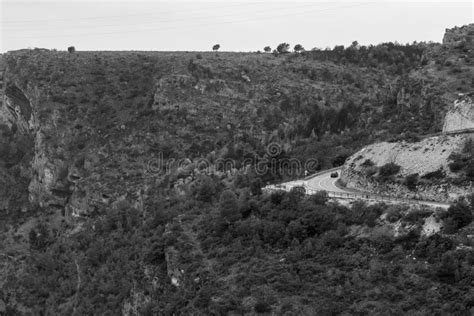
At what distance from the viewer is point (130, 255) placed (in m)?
73.1

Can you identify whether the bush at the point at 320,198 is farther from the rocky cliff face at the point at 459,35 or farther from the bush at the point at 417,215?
the rocky cliff face at the point at 459,35

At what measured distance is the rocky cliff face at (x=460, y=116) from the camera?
57.1 m

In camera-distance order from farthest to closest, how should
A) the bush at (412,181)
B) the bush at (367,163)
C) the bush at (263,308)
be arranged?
the bush at (367,163)
the bush at (412,181)
the bush at (263,308)

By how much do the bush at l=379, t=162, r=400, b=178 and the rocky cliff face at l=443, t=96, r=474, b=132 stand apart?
262 inches

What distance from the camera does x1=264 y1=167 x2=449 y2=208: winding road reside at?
4941 cm

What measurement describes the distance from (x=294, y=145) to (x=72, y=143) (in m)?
29.9

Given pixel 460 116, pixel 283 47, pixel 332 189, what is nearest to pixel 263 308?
pixel 332 189

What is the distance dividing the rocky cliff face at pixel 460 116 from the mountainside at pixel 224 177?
141mm

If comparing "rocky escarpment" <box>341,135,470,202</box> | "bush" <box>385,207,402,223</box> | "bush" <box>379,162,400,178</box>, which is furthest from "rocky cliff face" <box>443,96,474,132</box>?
"bush" <box>385,207,402,223</box>

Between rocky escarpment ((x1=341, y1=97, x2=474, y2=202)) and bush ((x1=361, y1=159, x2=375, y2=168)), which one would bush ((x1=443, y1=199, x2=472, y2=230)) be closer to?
rocky escarpment ((x1=341, y1=97, x2=474, y2=202))

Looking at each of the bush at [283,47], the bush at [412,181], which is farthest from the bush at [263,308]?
the bush at [283,47]

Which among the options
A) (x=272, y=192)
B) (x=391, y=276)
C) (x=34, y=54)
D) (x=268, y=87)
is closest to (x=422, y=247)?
(x=391, y=276)

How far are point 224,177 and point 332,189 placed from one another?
64.8 ft

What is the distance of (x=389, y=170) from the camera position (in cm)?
5344
